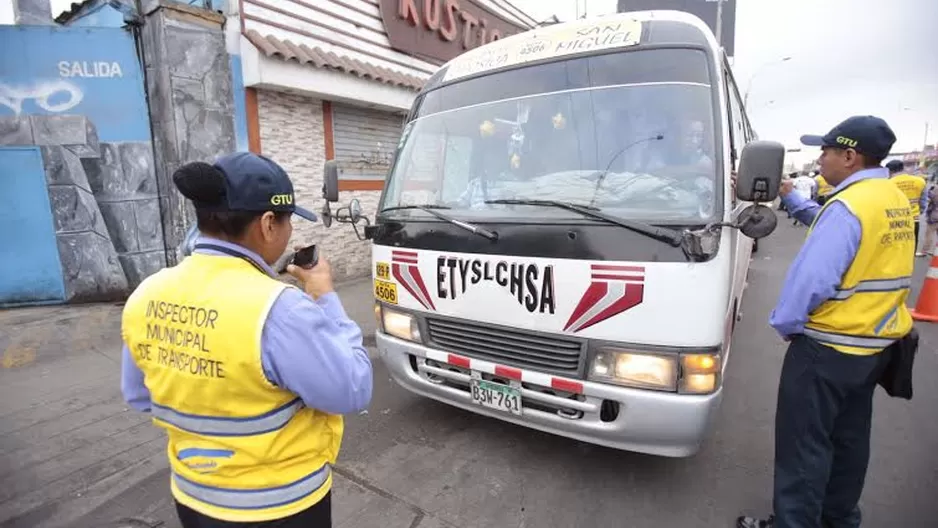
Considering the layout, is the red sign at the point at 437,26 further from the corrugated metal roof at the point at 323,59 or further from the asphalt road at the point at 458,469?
the asphalt road at the point at 458,469

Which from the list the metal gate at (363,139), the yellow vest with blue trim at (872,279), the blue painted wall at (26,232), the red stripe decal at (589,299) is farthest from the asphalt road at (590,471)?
the metal gate at (363,139)

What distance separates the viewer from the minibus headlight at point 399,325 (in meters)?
3.09

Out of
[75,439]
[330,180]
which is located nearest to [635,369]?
[330,180]

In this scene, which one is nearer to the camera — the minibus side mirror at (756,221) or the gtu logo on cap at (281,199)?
the gtu logo on cap at (281,199)

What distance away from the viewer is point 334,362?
1.22 meters

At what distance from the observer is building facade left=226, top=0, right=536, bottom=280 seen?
21.2 ft

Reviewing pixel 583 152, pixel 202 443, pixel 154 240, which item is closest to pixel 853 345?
pixel 583 152

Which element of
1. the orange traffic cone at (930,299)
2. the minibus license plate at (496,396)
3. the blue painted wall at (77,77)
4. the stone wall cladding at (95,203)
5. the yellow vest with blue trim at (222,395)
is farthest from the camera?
the orange traffic cone at (930,299)

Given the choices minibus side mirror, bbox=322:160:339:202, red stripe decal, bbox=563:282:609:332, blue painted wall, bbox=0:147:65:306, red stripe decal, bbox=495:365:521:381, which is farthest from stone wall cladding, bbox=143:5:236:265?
red stripe decal, bbox=563:282:609:332

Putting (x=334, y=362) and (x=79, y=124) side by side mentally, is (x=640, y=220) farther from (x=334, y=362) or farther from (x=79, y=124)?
(x=79, y=124)

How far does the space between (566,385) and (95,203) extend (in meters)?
6.02

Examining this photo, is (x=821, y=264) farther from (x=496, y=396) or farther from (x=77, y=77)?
(x=77, y=77)

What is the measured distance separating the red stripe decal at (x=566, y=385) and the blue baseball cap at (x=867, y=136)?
5.43ft

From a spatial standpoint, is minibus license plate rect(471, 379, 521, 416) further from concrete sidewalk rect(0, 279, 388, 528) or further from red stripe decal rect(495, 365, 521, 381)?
concrete sidewalk rect(0, 279, 388, 528)
